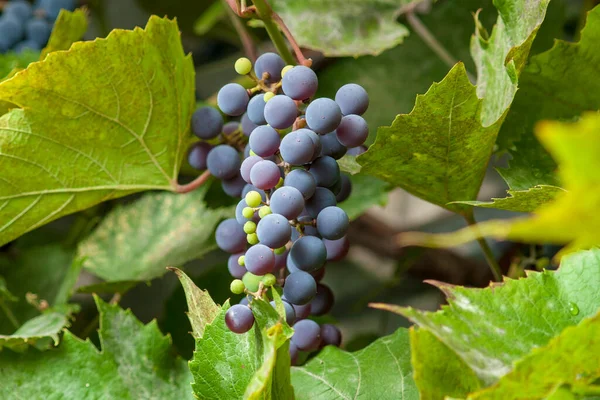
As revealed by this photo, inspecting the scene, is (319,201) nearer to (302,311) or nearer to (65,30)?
(302,311)

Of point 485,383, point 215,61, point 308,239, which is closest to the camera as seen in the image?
point 485,383

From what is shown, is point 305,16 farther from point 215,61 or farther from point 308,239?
point 215,61

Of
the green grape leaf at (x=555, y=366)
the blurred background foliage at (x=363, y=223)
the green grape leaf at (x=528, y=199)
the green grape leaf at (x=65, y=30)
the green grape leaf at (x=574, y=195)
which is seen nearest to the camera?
the green grape leaf at (x=574, y=195)

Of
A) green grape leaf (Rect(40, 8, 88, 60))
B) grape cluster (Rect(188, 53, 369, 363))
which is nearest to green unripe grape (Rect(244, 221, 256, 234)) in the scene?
grape cluster (Rect(188, 53, 369, 363))

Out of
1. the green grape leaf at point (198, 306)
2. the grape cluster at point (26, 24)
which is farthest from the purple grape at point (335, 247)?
the grape cluster at point (26, 24)

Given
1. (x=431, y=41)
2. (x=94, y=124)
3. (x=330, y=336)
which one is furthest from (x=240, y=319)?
(x=431, y=41)

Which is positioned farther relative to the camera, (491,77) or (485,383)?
(491,77)

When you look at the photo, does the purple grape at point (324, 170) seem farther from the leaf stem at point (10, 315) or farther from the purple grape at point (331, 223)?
the leaf stem at point (10, 315)

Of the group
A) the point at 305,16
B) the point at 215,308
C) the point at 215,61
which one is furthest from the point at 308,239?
the point at 215,61

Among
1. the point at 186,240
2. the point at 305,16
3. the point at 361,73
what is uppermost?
the point at 305,16
